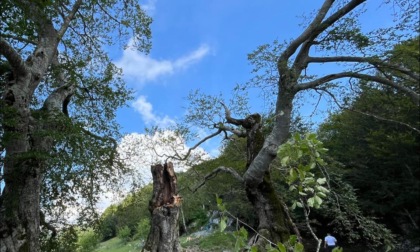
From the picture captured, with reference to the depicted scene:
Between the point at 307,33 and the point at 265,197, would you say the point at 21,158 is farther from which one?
the point at 307,33

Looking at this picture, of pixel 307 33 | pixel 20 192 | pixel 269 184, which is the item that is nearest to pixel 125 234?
pixel 20 192

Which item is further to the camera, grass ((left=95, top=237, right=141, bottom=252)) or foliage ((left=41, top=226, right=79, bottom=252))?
grass ((left=95, top=237, right=141, bottom=252))

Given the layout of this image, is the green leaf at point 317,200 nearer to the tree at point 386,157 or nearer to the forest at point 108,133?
the forest at point 108,133

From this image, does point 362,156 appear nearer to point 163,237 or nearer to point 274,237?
point 274,237

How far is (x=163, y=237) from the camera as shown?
404 cm

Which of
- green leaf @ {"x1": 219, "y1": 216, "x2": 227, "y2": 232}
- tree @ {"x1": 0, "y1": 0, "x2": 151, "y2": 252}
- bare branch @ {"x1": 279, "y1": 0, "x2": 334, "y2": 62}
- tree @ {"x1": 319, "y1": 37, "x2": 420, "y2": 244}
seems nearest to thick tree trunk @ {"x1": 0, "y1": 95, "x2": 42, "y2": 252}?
tree @ {"x1": 0, "y1": 0, "x2": 151, "y2": 252}

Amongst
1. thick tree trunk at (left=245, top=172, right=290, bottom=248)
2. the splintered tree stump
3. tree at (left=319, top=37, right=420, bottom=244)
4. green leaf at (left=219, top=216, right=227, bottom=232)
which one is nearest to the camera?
green leaf at (left=219, top=216, right=227, bottom=232)

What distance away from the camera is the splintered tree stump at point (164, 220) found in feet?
13.3

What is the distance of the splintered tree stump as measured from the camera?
13.3 feet

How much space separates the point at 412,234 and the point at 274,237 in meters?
16.8

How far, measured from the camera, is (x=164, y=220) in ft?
13.5

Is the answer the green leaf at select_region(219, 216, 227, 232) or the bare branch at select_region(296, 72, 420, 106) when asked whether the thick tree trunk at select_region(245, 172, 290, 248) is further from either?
the green leaf at select_region(219, 216, 227, 232)

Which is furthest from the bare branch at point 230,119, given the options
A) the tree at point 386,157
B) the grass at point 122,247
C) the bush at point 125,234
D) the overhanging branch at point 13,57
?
the bush at point 125,234

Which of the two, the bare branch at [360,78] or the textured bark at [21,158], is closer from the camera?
the textured bark at [21,158]
